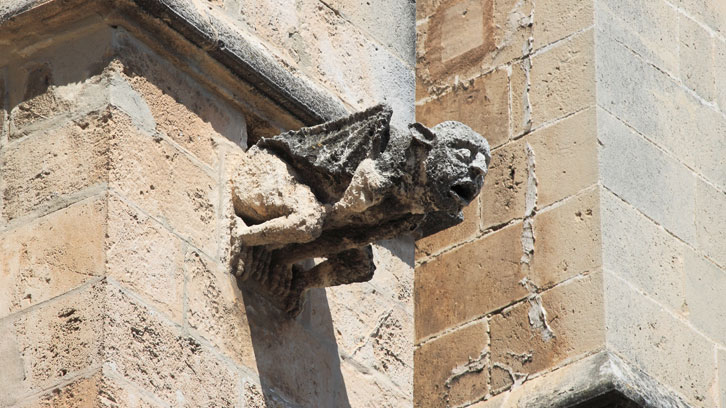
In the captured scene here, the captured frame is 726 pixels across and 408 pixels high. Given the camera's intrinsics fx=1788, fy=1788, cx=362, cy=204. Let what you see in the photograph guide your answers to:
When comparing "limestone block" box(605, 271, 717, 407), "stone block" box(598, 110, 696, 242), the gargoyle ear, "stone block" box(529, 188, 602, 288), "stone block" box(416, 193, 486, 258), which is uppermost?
"stone block" box(416, 193, 486, 258)

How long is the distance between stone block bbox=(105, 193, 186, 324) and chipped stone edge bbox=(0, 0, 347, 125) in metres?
0.54

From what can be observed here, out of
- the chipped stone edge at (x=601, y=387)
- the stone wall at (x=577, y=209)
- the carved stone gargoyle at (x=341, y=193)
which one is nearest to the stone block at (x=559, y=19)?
the stone wall at (x=577, y=209)

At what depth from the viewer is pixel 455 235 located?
7.34 meters

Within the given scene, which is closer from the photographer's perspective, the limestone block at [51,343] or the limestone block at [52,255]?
the limestone block at [51,343]

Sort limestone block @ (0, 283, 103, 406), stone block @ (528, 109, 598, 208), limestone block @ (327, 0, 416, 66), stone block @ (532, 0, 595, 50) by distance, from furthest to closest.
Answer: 1. stone block @ (532, 0, 595, 50)
2. stone block @ (528, 109, 598, 208)
3. limestone block @ (327, 0, 416, 66)
4. limestone block @ (0, 283, 103, 406)

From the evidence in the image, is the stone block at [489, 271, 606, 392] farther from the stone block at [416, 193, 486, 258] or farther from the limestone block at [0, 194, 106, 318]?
the limestone block at [0, 194, 106, 318]

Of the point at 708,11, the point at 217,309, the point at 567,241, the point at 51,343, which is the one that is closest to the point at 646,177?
the point at 567,241

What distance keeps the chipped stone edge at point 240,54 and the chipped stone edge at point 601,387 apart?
188 centimetres

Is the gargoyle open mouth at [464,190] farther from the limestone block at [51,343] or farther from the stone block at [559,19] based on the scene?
the stone block at [559,19]

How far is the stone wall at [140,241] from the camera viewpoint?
404 centimetres

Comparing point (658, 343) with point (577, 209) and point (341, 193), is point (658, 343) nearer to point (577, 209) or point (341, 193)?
point (577, 209)

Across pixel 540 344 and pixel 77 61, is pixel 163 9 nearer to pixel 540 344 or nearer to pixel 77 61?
pixel 77 61

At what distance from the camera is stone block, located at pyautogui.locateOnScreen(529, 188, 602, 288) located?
22.1ft

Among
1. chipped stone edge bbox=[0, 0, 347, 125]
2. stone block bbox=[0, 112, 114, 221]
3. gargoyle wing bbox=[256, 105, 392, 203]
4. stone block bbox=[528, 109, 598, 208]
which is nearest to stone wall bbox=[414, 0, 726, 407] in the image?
stone block bbox=[528, 109, 598, 208]
